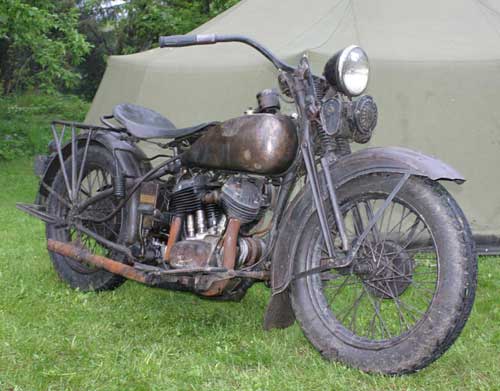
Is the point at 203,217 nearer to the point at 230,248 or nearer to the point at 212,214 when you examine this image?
the point at 212,214

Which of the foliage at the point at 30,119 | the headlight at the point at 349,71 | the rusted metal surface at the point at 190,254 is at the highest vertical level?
the headlight at the point at 349,71

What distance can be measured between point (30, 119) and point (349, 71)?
1259cm

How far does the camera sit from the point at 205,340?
3.44 m

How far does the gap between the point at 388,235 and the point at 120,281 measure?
1.80 metres

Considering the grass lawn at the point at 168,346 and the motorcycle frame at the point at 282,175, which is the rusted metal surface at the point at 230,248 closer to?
the motorcycle frame at the point at 282,175

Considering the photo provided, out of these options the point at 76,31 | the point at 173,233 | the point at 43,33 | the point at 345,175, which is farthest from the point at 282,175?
the point at 43,33

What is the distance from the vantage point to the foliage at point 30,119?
1223 centimetres

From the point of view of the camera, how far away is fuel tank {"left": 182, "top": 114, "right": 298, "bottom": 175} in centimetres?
312

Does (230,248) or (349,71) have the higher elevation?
(349,71)

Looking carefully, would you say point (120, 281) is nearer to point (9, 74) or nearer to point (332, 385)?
point (332, 385)

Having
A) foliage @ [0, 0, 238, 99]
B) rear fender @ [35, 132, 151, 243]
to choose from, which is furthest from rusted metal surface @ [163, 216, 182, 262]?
foliage @ [0, 0, 238, 99]

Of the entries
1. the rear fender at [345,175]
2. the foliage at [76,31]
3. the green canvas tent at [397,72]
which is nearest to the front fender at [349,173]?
the rear fender at [345,175]

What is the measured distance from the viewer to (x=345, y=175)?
9.84 ft

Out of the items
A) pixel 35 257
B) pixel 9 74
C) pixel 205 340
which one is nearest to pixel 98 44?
pixel 9 74
